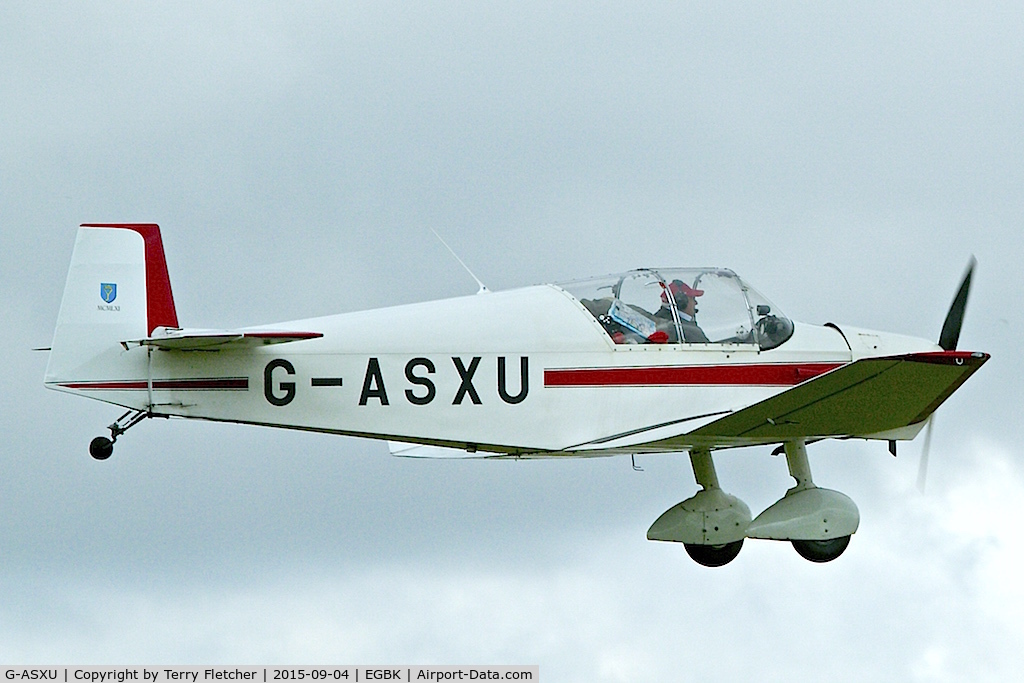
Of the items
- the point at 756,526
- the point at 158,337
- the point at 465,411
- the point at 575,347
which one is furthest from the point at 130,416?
the point at 756,526

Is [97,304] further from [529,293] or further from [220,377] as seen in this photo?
[529,293]

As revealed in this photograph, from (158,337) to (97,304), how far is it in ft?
1.96

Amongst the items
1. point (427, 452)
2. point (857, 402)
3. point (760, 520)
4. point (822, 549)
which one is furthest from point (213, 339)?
point (822, 549)

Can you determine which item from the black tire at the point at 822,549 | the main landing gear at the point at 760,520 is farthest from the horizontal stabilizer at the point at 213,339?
the black tire at the point at 822,549

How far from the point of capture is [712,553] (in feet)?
49.9

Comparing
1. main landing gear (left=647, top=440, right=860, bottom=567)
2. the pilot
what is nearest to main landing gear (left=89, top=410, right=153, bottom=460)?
the pilot

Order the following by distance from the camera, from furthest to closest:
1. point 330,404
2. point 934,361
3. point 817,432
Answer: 1. point 817,432
2. point 330,404
3. point 934,361

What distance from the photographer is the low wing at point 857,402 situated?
41.2ft

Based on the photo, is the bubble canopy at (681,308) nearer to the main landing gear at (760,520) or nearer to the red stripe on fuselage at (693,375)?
the red stripe on fuselage at (693,375)

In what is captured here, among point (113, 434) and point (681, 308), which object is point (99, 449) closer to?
point (113, 434)

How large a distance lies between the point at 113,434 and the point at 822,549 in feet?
20.1

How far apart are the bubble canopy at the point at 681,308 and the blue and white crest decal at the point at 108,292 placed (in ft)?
12.5

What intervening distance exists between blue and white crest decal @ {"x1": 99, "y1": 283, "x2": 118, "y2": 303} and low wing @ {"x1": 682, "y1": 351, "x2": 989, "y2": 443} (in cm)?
491

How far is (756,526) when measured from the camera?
46.1ft
